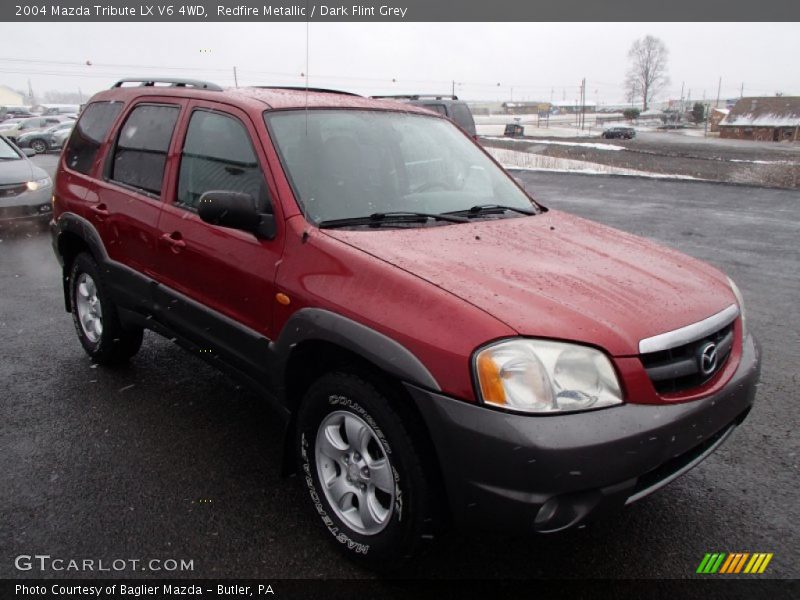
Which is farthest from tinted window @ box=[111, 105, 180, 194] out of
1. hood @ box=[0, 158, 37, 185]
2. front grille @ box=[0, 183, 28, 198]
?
hood @ box=[0, 158, 37, 185]

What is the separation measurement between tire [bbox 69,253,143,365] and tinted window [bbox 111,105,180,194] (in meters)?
0.77

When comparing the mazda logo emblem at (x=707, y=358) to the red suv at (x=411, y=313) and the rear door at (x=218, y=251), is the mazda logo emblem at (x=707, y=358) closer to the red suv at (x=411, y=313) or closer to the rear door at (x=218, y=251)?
the red suv at (x=411, y=313)

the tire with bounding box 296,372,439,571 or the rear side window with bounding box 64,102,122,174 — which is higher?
the rear side window with bounding box 64,102,122,174

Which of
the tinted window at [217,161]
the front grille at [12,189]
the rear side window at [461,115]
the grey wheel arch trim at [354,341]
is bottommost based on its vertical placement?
the front grille at [12,189]

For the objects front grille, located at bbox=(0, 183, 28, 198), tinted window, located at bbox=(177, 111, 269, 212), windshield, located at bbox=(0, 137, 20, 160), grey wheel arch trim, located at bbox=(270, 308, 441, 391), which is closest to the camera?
grey wheel arch trim, located at bbox=(270, 308, 441, 391)

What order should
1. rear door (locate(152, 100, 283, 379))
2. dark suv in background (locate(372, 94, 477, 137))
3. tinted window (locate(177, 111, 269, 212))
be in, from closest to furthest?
1. rear door (locate(152, 100, 283, 379))
2. tinted window (locate(177, 111, 269, 212))
3. dark suv in background (locate(372, 94, 477, 137))

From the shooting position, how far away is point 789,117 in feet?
192

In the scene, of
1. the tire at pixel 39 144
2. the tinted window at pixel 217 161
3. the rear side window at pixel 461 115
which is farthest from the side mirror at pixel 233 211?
the tire at pixel 39 144

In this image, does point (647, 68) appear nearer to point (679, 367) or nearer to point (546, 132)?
point (546, 132)

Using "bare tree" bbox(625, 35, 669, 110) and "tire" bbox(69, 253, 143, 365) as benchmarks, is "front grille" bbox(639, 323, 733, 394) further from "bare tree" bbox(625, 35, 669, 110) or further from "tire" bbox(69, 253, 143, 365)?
"bare tree" bbox(625, 35, 669, 110)

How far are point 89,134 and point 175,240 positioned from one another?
1.79 metres

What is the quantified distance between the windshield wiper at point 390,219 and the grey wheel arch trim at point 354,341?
0.46m

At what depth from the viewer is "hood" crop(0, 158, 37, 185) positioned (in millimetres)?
9844

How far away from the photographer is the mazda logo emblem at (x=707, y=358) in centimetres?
232
